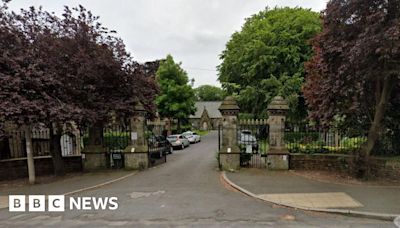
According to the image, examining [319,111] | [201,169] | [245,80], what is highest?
[245,80]

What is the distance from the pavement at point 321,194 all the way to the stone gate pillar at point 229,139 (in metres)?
1.51

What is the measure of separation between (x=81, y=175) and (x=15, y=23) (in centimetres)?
649

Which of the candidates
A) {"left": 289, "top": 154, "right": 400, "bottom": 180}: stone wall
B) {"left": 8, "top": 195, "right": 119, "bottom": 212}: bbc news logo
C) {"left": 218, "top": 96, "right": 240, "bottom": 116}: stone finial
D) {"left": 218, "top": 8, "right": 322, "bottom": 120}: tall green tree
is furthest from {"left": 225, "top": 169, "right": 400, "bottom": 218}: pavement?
{"left": 218, "top": 8, "right": 322, "bottom": 120}: tall green tree

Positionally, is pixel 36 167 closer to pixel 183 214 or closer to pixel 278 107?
pixel 183 214

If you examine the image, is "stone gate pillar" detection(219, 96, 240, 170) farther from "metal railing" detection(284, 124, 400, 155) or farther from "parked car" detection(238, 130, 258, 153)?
"metal railing" detection(284, 124, 400, 155)

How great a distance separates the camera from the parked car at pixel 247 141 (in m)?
13.9

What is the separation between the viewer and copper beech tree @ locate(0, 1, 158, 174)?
33.0ft

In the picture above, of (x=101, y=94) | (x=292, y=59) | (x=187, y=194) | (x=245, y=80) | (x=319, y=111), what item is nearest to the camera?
(x=187, y=194)

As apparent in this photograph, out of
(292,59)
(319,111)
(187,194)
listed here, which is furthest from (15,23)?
(292,59)

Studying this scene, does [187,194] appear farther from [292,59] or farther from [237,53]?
[237,53]

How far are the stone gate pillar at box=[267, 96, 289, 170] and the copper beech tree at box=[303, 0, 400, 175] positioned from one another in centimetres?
124

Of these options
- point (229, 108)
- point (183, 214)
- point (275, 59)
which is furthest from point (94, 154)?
point (275, 59)

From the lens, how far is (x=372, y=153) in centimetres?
1130

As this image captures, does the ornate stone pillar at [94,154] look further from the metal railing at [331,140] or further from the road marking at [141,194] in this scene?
the metal railing at [331,140]
